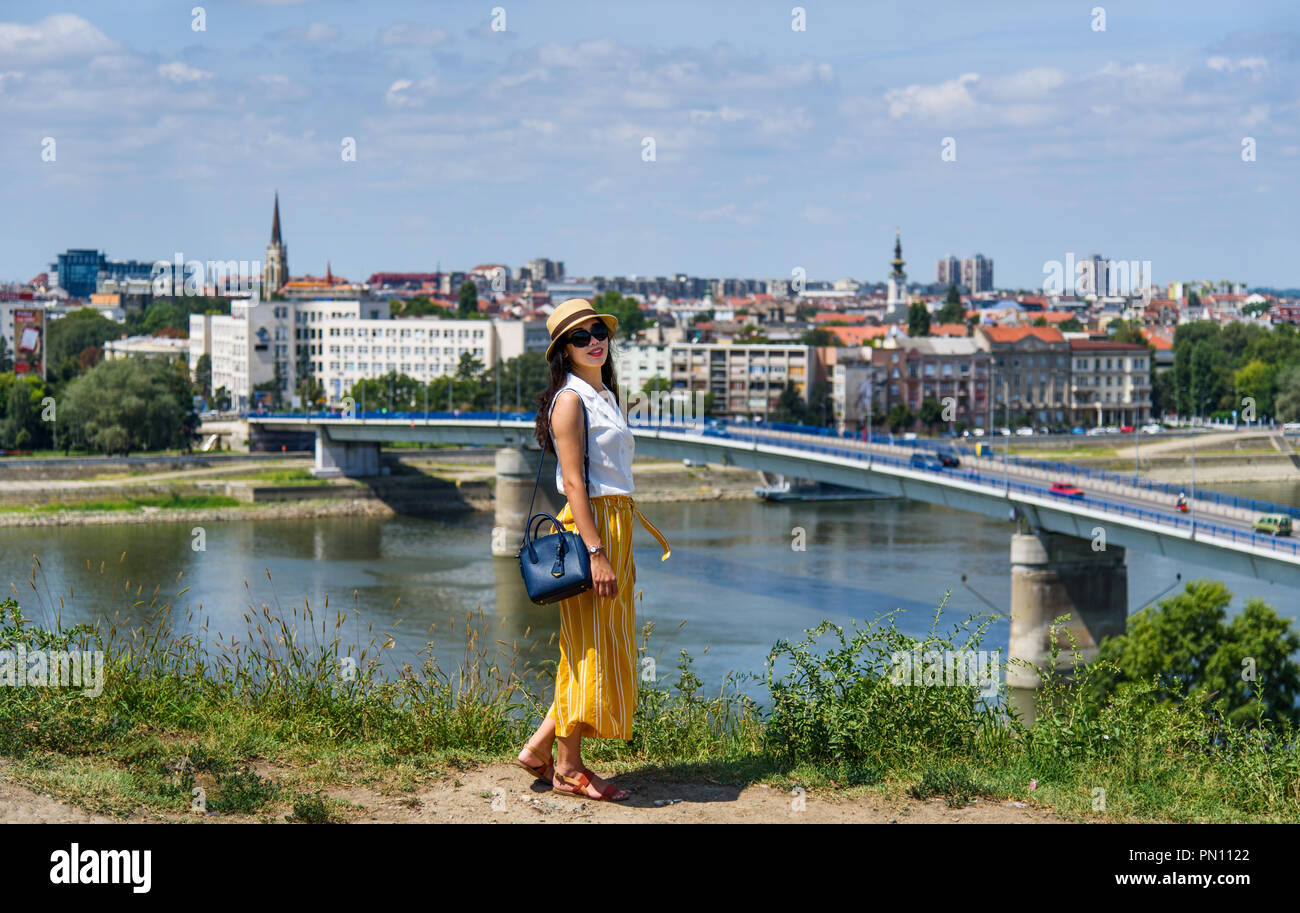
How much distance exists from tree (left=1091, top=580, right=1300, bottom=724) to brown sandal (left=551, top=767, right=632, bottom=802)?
46.6 ft

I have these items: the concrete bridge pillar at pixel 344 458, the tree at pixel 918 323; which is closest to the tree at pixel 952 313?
the tree at pixel 918 323

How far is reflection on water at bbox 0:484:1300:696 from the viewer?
25.6 metres

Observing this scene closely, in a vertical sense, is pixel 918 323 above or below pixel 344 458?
above

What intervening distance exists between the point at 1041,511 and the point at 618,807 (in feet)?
83.0

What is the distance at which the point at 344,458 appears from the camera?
173 feet

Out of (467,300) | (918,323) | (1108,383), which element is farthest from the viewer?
(467,300)

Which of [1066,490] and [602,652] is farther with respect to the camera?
[1066,490]

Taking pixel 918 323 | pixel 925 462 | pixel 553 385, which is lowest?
pixel 925 462

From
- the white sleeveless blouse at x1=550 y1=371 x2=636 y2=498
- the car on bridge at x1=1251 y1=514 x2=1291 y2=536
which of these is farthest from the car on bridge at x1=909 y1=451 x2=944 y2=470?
the white sleeveless blouse at x1=550 y1=371 x2=636 y2=498

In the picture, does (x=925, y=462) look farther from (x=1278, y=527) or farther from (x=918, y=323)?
(x=918, y=323)

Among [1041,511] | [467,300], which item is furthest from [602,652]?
[467,300]

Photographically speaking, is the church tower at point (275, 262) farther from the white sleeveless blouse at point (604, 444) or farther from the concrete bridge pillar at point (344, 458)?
the white sleeveless blouse at point (604, 444)
